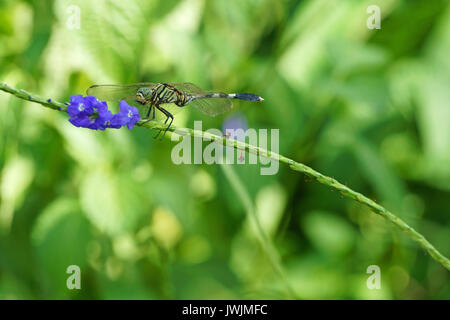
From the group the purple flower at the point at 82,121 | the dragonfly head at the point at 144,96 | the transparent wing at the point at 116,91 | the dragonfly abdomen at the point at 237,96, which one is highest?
the dragonfly abdomen at the point at 237,96

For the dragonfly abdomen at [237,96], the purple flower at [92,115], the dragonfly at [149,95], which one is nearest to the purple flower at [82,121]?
the purple flower at [92,115]

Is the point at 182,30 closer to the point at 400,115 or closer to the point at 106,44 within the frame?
the point at 106,44

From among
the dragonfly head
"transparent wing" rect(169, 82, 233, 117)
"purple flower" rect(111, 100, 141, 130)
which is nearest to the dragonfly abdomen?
"transparent wing" rect(169, 82, 233, 117)

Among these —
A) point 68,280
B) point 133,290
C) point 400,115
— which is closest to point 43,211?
point 68,280

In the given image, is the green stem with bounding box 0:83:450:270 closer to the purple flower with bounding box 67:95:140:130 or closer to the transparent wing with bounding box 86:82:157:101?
the purple flower with bounding box 67:95:140:130

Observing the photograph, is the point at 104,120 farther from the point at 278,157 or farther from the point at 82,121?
the point at 278,157

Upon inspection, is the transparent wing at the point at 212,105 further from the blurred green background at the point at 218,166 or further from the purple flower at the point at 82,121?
the purple flower at the point at 82,121
